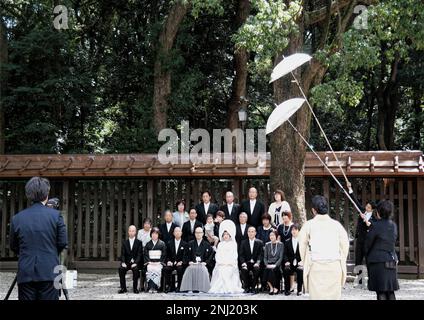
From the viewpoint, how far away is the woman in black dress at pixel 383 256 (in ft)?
21.1

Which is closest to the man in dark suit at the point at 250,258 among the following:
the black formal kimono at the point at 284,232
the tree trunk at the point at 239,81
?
the black formal kimono at the point at 284,232

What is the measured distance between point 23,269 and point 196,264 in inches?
Answer: 211

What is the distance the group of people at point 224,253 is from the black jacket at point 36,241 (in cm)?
517

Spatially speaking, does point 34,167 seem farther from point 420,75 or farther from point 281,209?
point 420,75

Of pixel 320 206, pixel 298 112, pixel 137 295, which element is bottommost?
pixel 137 295

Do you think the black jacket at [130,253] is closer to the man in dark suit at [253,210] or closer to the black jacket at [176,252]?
the black jacket at [176,252]

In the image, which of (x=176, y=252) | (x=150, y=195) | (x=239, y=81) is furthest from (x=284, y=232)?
(x=239, y=81)

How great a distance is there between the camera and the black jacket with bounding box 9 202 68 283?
480 cm

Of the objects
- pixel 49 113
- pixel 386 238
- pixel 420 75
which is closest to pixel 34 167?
pixel 49 113

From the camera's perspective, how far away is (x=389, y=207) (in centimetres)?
644

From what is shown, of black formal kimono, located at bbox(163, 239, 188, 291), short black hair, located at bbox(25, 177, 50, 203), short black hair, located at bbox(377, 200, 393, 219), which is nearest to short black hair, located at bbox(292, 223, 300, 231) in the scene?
black formal kimono, located at bbox(163, 239, 188, 291)

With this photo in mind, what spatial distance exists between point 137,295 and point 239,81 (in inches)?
354

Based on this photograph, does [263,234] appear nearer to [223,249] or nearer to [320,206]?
[223,249]

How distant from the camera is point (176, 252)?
1032cm
